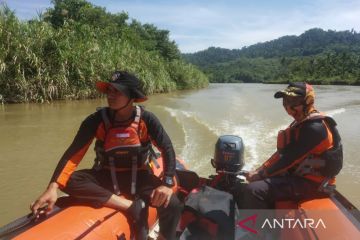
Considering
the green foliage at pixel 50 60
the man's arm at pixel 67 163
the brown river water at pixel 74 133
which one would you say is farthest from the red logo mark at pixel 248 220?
the green foliage at pixel 50 60

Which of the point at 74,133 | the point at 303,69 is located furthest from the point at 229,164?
the point at 303,69

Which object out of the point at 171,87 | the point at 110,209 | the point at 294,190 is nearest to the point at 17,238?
the point at 110,209

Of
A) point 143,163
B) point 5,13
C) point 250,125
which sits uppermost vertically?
point 5,13

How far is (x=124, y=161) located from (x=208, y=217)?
656mm

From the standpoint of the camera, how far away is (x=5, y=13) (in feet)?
36.3

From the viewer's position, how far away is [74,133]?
6.89 m

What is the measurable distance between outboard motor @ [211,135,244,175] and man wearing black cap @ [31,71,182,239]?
2.32ft

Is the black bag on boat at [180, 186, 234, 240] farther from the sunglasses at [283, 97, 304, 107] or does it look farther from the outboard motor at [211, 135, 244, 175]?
the sunglasses at [283, 97, 304, 107]

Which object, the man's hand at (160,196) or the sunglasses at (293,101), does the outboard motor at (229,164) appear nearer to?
the sunglasses at (293,101)

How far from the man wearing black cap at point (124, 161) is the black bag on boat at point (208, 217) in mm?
142

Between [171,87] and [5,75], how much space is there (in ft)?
36.6

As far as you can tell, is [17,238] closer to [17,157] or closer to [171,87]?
[17,157]

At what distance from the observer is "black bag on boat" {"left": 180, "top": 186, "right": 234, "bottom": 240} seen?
259 cm

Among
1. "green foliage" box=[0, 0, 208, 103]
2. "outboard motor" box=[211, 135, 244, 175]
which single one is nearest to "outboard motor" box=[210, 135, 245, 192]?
"outboard motor" box=[211, 135, 244, 175]
